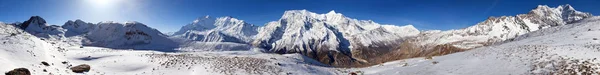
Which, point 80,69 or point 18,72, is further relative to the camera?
point 80,69

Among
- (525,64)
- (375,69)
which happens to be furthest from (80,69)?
(525,64)

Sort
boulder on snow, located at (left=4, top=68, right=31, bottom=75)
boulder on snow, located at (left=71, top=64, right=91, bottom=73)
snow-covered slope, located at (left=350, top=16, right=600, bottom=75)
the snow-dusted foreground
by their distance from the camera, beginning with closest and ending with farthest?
snow-covered slope, located at (left=350, top=16, right=600, bottom=75)
boulder on snow, located at (left=4, top=68, right=31, bottom=75)
the snow-dusted foreground
boulder on snow, located at (left=71, top=64, right=91, bottom=73)

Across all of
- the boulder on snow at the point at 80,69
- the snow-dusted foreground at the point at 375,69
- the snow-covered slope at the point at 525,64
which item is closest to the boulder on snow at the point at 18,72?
the snow-dusted foreground at the point at 375,69

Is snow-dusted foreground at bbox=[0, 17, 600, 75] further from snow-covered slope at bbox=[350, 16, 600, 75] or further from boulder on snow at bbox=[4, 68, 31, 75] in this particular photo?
boulder on snow at bbox=[4, 68, 31, 75]

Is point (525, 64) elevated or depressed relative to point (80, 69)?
depressed

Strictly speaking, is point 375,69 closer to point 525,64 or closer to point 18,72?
point 525,64

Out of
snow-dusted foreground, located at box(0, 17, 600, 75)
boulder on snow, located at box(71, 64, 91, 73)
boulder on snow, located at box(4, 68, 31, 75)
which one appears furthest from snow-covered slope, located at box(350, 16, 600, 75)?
boulder on snow, located at box(4, 68, 31, 75)

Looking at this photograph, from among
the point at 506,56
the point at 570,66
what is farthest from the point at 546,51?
the point at 570,66

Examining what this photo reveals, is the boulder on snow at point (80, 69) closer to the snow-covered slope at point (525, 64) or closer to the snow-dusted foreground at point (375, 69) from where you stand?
the snow-dusted foreground at point (375, 69)

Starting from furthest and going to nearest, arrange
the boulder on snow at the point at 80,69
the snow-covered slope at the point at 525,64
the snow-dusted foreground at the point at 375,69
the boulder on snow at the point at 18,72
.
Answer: the boulder on snow at the point at 80,69
the snow-dusted foreground at the point at 375,69
the boulder on snow at the point at 18,72
the snow-covered slope at the point at 525,64

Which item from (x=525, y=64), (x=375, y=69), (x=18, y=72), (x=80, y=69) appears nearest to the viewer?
(x=18, y=72)


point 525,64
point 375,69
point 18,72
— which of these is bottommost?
point 375,69

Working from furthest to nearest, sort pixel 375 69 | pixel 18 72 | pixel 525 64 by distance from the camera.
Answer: pixel 375 69
pixel 525 64
pixel 18 72
